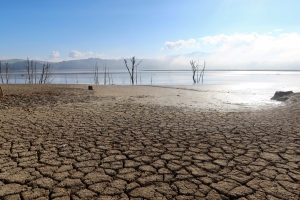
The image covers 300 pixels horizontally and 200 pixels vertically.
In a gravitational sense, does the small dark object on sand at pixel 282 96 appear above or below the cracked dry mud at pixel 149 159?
above

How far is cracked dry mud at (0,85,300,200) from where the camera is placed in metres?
2.45

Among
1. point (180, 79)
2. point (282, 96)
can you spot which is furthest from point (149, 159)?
point (180, 79)

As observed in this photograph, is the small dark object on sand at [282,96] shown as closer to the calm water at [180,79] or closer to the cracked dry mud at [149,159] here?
the cracked dry mud at [149,159]

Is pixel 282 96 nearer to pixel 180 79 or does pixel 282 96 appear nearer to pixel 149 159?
pixel 149 159

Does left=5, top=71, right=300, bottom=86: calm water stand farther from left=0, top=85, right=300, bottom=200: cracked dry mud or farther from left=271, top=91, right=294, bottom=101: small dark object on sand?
left=0, top=85, right=300, bottom=200: cracked dry mud

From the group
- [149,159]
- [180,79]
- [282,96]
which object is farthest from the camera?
[180,79]

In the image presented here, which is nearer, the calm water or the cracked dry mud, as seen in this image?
the cracked dry mud

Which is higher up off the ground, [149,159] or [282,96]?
[282,96]

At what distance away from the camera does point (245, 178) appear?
271 cm

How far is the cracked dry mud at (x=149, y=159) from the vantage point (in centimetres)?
245

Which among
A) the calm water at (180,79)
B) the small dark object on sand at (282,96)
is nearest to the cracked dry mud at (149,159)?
the small dark object on sand at (282,96)

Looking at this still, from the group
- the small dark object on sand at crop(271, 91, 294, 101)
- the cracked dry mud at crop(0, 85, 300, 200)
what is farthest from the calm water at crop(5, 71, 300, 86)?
the cracked dry mud at crop(0, 85, 300, 200)

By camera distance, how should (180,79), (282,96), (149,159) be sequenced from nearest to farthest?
(149,159) < (282,96) < (180,79)

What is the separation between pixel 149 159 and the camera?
10.7ft
